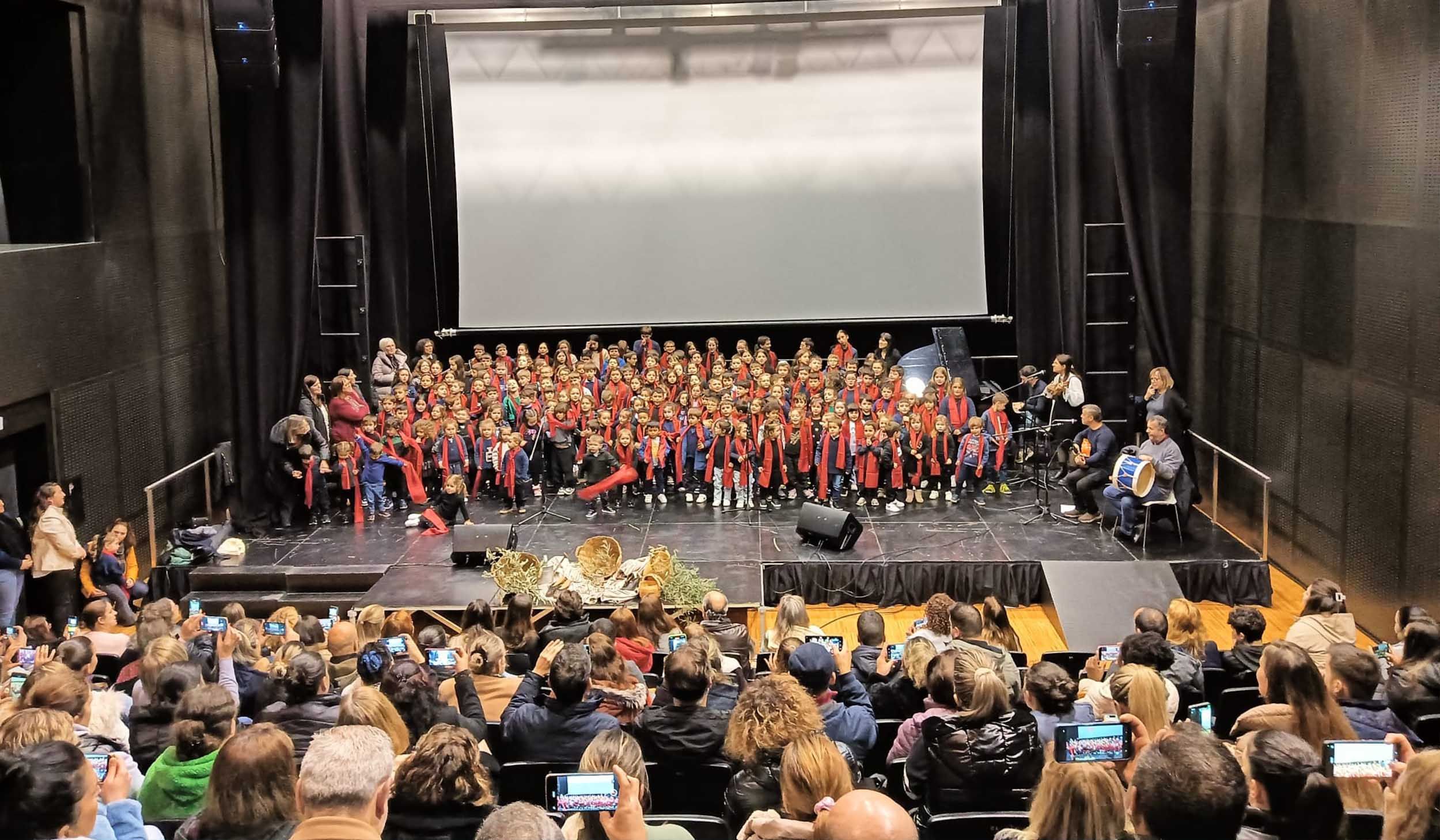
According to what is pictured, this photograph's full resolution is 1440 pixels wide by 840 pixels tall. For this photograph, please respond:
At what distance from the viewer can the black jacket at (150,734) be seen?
5.48 m

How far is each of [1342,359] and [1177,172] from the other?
114 inches

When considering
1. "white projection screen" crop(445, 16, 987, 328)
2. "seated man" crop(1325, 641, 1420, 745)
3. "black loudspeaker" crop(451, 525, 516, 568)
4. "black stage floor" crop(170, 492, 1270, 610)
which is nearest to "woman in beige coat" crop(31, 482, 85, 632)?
"black stage floor" crop(170, 492, 1270, 610)

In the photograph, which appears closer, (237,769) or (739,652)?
(237,769)

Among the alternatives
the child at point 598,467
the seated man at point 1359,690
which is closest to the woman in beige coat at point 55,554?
the child at point 598,467

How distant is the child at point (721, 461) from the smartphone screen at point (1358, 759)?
29.7 feet

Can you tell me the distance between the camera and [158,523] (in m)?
12.9

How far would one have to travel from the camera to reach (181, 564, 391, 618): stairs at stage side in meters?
11.2

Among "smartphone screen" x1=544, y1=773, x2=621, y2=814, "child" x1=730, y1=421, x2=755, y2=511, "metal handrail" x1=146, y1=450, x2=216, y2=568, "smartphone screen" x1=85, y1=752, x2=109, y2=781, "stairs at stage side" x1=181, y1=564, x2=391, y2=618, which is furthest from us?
"child" x1=730, y1=421, x2=755, y2=511

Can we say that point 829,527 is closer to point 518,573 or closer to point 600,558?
point 600,558

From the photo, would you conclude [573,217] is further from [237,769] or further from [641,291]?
[237,769]

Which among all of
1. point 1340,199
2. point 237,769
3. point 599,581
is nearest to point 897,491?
point 599,581

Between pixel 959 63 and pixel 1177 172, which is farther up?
pixel 959 63

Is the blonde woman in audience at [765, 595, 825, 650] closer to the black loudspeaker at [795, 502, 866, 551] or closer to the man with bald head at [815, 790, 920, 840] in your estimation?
the man with bald head at [815, 790, 920, 840]

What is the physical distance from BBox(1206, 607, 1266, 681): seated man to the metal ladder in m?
7.16
